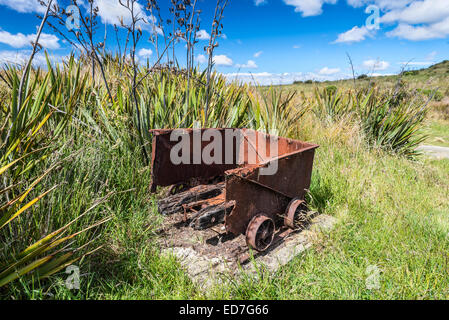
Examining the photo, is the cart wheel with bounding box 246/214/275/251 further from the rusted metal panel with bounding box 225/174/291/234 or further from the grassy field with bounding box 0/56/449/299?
the grassy field with bounding box 0/56/449/299

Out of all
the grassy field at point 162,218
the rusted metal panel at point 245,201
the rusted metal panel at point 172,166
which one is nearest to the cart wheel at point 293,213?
the rusted metal panel at point 245,201

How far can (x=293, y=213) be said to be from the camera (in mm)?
2355

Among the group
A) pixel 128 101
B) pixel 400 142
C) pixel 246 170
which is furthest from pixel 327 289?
pixel 400 142

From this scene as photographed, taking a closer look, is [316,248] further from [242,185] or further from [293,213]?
[242,185]

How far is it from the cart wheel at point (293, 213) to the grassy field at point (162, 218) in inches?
11.1

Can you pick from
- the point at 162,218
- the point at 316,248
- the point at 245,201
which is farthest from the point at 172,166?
the point at 316,248

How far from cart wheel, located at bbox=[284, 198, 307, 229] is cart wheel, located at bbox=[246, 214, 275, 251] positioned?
0.23 m

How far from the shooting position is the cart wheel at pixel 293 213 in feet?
7.75

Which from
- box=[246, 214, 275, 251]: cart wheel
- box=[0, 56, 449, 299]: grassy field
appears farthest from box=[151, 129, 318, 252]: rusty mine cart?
box=[0, 56, 449, 299]: grassy field

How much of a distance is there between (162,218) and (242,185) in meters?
0.95

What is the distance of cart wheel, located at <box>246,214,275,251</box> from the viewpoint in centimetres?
200

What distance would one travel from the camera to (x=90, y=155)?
2.31m

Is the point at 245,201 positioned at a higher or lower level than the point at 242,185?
lower
